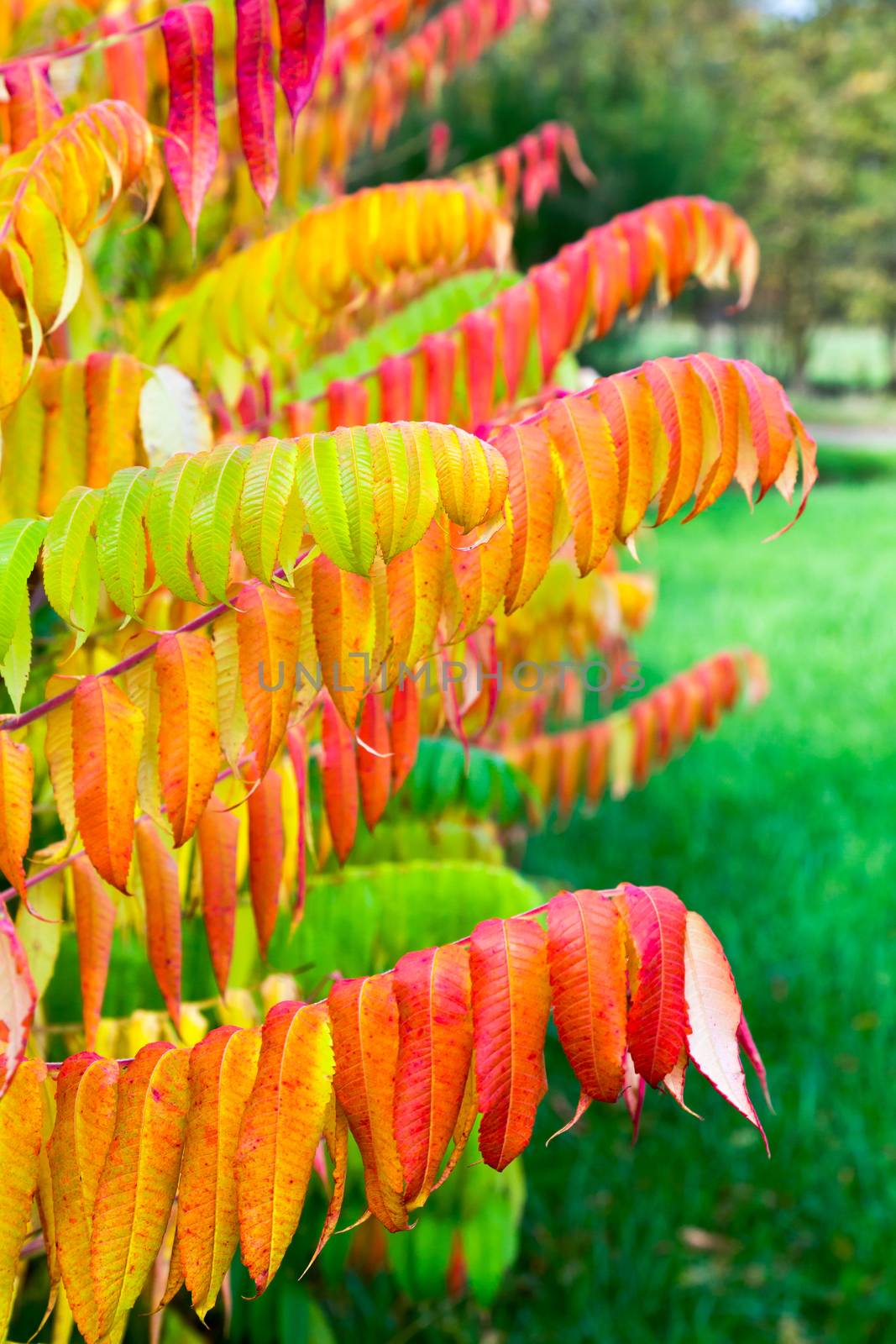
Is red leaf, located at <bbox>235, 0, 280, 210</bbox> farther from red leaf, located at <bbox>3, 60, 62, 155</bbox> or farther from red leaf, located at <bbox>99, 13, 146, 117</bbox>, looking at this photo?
red leaf, located at <bbox>99, 13, 146, 117</bbox>

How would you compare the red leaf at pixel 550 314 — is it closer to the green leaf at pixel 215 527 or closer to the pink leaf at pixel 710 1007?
the green leaf at pixel 215 527

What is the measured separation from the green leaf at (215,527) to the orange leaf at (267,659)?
60 millimetres

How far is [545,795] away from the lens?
3.22m

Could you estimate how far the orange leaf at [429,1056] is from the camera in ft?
2.82

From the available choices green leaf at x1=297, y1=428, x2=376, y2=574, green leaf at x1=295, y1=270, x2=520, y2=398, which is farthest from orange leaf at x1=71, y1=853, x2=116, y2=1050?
green leaf at x1=295, y1=270, x2=520, y2=398

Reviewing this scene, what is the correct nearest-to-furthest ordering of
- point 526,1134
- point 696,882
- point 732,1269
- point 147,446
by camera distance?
1. point 526,1134
2. point 147,446
3. point 732,1269
4. point 696,882

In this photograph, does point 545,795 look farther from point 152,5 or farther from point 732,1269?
point 152,5

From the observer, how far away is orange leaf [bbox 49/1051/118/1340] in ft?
2.96

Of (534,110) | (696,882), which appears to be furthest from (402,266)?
(534,110)

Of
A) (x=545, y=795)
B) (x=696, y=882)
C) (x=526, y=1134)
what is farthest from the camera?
(x=696, y=882)

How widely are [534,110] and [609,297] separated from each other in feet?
37.5

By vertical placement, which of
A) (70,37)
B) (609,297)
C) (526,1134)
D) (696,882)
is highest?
(70,37)

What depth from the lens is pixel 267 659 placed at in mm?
946

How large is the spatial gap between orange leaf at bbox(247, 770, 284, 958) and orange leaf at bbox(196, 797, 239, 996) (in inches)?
0.8
